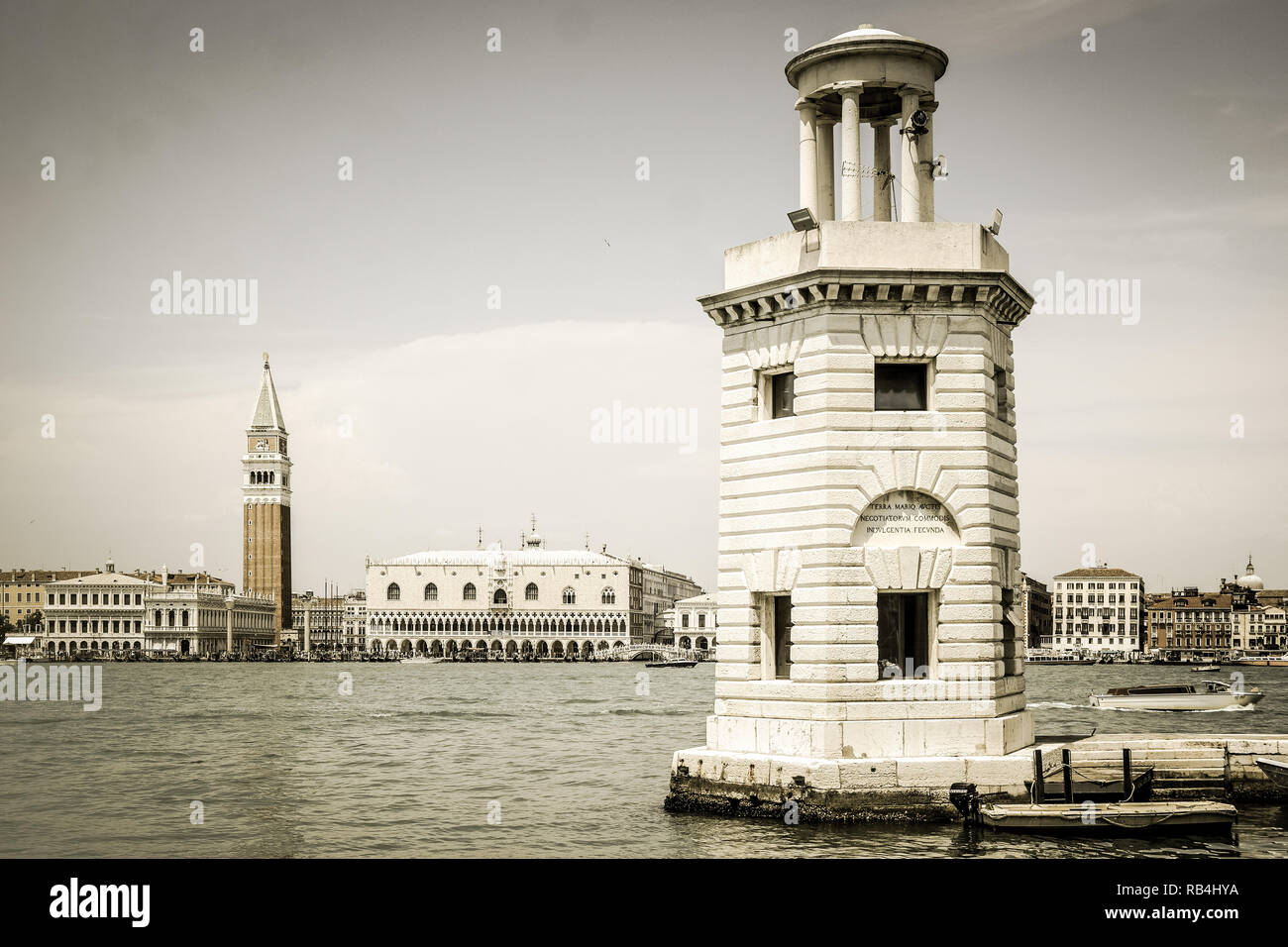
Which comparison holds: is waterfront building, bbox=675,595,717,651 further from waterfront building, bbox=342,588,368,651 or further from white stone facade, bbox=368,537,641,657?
waterfront building, bbox=342,588,368,651

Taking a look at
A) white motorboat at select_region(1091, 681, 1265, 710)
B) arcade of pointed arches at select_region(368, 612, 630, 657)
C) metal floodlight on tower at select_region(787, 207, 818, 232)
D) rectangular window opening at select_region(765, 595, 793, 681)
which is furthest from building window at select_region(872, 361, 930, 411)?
arcade of pointed arches at select_region(368, 612, 630, 657)

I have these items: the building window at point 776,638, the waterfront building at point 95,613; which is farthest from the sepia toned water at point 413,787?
the waterfront building at point 95,613

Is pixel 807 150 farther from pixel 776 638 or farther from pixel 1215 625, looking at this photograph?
pixel 1215 625

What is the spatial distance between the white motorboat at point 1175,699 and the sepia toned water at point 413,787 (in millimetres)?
612

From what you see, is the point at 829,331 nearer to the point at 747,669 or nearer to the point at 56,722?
the point at 747,669

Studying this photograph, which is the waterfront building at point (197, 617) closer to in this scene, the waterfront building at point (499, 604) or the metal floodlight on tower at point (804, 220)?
the waterfront building at point (499, 604)

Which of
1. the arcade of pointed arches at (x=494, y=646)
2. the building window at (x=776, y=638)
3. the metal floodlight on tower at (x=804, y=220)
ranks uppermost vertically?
the metal floodlight on tower at (x=804, y=220)

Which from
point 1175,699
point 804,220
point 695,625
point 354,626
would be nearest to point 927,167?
point 804,220

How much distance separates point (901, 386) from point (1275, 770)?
326 inches

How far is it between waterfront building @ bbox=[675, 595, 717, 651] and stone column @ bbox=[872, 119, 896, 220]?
5926 inches

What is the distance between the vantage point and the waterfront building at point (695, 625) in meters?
171

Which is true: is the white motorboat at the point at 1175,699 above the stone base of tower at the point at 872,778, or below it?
below

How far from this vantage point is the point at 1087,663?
493ft
